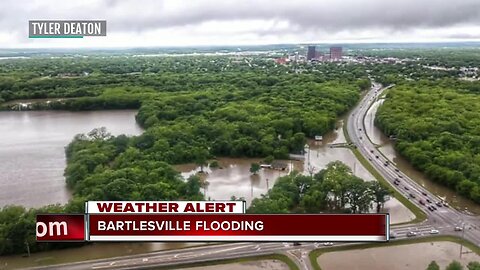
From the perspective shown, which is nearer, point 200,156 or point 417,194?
point 417,194

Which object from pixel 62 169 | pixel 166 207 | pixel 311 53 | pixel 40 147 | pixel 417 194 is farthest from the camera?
pixel 311 53

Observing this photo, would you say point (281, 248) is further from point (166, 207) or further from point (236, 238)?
point (236, 238)

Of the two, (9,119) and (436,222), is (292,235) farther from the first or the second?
(9,119)

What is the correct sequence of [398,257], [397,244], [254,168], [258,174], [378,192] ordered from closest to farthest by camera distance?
[398,257] → [397,244] → [378,192] → [254,168] → [258,174]

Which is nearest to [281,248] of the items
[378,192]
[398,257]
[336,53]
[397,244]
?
[398,257]

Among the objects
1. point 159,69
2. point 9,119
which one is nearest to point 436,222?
point 9,119

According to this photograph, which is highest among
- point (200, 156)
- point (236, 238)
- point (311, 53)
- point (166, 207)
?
point (311, 53)

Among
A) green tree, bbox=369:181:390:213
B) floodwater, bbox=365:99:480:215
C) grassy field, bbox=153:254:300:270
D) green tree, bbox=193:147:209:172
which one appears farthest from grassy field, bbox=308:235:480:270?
green tree, bbox=193:147:209:172

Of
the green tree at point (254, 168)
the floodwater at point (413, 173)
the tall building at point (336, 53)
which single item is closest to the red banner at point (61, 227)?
the floodwater at point (413, 173)

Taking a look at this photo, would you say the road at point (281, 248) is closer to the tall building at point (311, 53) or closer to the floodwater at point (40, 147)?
the floodwater at point (40, 147)
